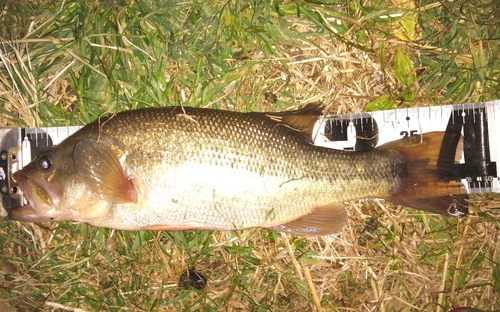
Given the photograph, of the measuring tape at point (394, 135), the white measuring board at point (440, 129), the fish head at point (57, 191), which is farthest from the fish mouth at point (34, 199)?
the white measuring board at point (440, 129)

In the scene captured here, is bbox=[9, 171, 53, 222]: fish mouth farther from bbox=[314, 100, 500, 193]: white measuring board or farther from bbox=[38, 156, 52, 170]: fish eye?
bbox=[314, 100, 500, 193]: white measuring board

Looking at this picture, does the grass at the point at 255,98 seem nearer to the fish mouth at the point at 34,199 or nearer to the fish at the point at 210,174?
the fish at the point at 210,174

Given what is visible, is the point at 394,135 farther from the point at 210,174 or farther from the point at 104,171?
the point at 104,171

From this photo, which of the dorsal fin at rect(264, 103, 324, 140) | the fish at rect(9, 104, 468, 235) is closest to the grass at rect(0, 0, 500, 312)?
the dorsal fin at rect(264, 103, 324, 140)

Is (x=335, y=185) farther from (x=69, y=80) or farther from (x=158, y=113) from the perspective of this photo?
(x=69, y=80)

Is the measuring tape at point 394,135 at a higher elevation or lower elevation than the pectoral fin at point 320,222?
higher

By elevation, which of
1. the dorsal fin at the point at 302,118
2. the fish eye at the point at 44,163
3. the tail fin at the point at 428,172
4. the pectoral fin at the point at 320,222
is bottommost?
the pectoral fin at the point at 320,222
